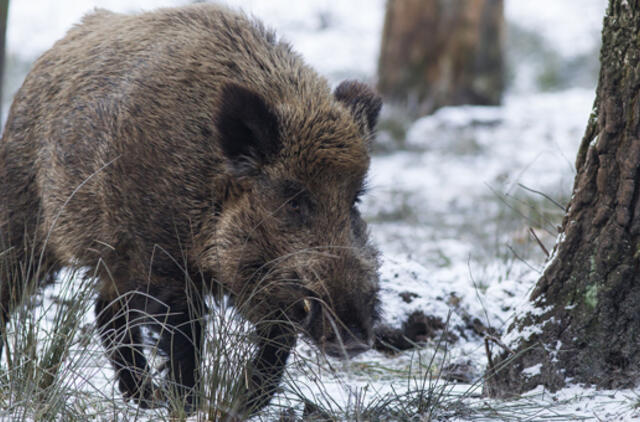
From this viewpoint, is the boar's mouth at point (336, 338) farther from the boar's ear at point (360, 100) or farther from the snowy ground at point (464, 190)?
the boar's ear at point (360, 100)

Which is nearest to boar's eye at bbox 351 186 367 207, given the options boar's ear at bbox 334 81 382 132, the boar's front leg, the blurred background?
boar's ear at bbox 334 81 382 132

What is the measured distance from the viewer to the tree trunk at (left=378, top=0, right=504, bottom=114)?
1291 centimetres

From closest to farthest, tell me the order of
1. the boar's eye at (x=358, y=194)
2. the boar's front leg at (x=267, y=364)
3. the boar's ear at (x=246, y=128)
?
the boar's front leg at (x=267, y=364), the boar's ear at (x=246, y=128), the boar's eye at (x=358, y=194)

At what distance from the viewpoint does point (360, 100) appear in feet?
12.9

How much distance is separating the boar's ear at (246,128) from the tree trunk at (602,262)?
1320 millimetres

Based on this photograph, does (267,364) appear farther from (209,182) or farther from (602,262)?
(602,262)

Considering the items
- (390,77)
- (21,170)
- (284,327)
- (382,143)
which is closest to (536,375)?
(284,327)

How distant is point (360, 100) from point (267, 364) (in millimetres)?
1451

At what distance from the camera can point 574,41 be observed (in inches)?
864

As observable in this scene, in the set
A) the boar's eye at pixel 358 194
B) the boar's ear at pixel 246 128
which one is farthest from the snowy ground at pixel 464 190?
the boar's ear at pixel 246 128

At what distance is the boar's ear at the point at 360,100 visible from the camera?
154 inches

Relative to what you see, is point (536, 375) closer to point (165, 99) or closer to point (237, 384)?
point (237, 384)

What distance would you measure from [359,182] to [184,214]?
807 millimetres

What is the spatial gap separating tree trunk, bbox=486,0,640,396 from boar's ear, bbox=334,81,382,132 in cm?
118
